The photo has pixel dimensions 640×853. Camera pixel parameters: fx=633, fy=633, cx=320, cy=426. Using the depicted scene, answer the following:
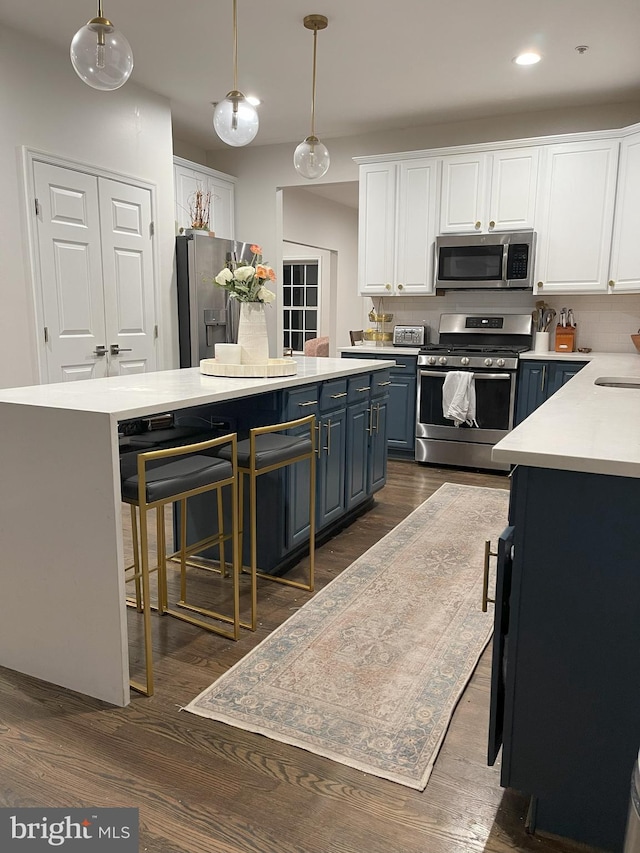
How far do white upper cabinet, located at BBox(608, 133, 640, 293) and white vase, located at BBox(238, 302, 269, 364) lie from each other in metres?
3.10

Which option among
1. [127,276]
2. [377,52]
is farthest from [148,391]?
[377,52]

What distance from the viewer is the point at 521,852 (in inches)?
58.1

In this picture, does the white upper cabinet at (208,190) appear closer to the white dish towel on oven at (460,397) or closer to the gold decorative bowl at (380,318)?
the gold decorative bowl at (380,318)

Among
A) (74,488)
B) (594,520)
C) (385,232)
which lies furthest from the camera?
(385,232)

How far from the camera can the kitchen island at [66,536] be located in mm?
1938

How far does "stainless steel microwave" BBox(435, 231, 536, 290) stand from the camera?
5.00m

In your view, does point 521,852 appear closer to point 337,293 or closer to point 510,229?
point 510,229

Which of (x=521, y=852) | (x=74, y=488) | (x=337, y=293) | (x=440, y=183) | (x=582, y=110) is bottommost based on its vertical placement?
(x=521, y=852)

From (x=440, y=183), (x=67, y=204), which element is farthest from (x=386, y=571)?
(x=440, y=183)

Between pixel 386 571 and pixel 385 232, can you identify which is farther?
pixel 385 232

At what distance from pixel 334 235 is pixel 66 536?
8.18 m

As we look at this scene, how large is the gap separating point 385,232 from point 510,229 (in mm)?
1055

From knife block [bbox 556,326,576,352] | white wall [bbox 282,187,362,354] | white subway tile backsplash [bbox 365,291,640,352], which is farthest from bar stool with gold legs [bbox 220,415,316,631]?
white wall [bbox 282,187,362,354]

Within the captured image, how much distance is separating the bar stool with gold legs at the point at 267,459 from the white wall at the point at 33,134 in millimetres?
2076
